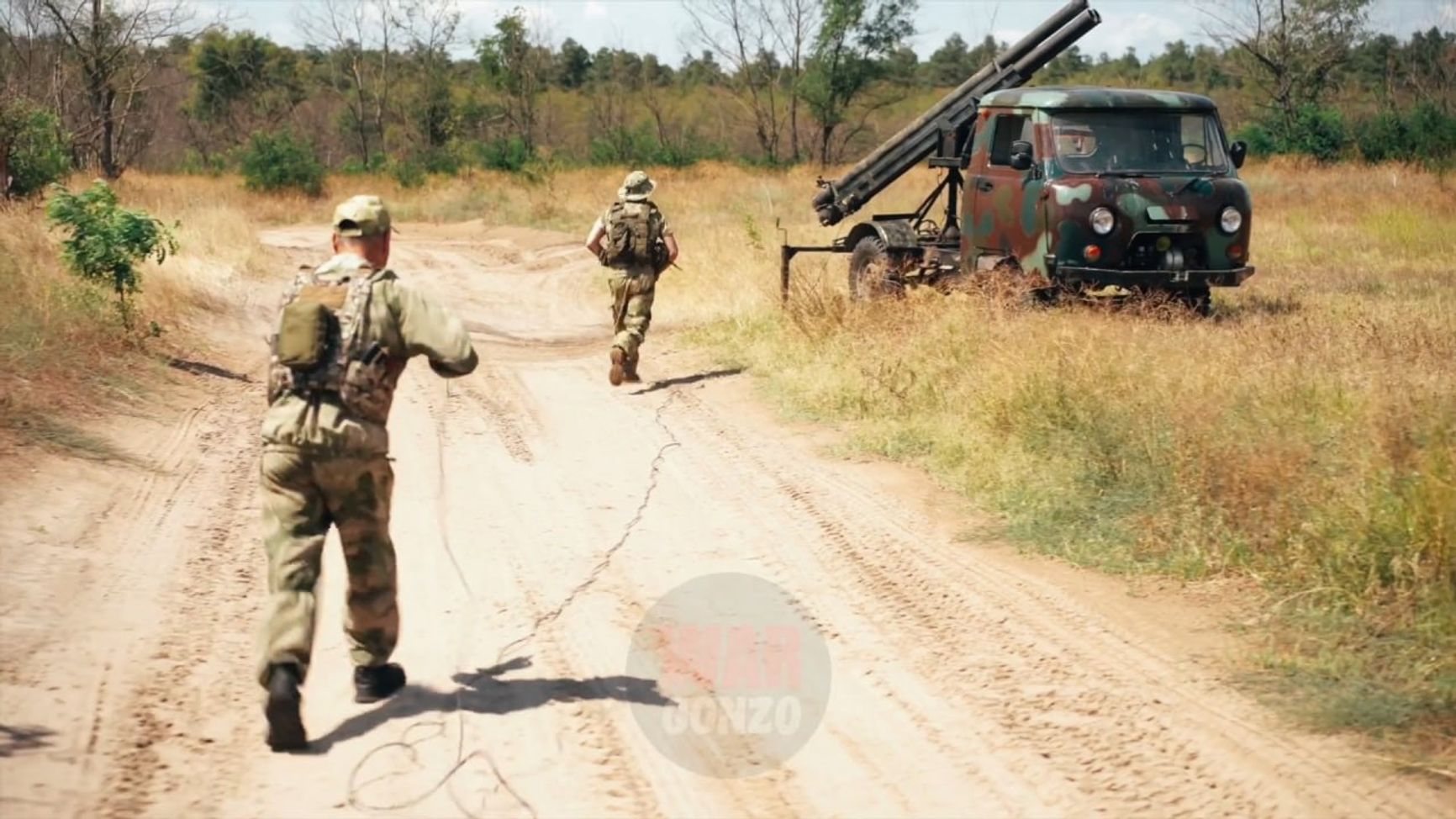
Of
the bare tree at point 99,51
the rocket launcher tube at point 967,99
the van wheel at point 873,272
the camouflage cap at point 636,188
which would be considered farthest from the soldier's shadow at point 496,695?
the bare tree at point 99,51

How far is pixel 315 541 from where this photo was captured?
4344mm

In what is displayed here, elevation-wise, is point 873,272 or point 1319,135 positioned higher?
point 1319,135

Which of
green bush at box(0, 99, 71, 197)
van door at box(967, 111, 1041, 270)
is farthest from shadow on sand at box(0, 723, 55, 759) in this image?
green bush at box(0, 99, 71, 197)

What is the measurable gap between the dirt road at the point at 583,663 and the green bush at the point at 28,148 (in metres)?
8.05

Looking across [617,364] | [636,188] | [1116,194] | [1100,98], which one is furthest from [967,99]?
[617,364]

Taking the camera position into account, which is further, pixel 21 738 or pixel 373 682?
pixel 373 682

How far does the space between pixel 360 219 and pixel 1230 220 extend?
813cm

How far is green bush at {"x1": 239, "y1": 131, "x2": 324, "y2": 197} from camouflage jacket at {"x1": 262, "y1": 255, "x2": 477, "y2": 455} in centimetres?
2903

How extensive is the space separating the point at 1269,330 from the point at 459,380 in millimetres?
5794

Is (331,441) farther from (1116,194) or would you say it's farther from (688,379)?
(1116,194)

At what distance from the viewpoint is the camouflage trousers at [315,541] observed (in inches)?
166

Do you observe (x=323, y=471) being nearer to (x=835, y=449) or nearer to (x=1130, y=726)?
(x=1130, y=726)

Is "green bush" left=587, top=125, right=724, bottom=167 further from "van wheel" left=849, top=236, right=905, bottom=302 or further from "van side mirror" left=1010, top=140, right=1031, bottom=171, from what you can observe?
"van side mirror" left=1010, top=140, right=1031, bottom=171

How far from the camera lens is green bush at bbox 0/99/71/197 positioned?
582 inches
